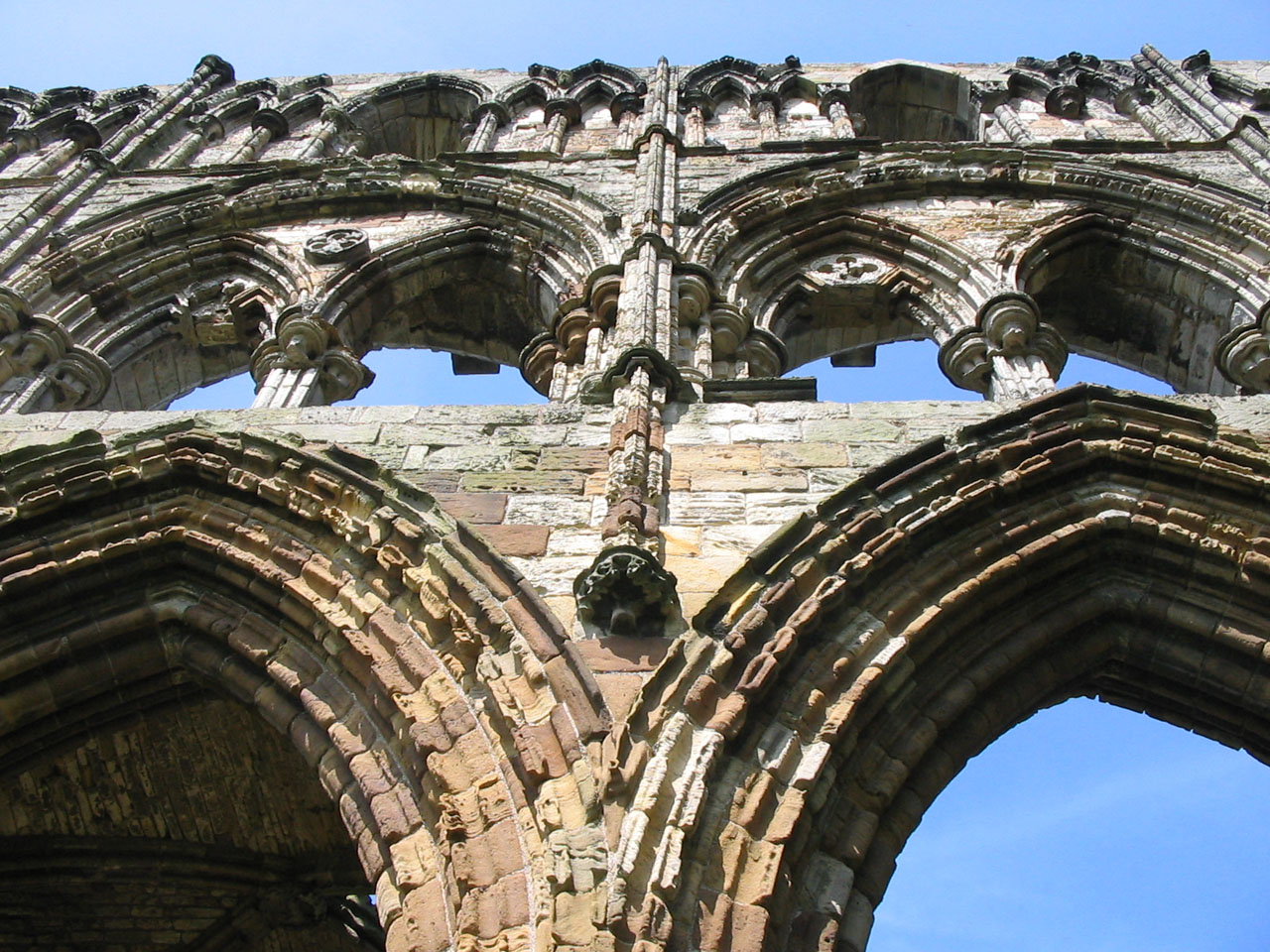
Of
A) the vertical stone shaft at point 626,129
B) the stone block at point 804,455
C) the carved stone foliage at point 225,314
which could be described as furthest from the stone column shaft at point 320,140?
the stone block at point 804,455

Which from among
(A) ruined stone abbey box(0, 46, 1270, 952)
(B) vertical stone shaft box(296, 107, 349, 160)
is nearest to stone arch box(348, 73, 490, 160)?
(B) vertical stone shaft box(296, 107, 349, 160)

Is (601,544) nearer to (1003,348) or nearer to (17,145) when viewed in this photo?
(1003,348)

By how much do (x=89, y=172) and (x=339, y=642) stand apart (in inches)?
323

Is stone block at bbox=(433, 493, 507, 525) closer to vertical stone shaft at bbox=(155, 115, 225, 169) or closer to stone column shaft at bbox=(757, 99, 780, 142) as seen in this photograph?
stone column shaft at bbox=(757, 99, 780, 142)

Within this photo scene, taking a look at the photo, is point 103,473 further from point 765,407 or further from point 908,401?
point 908,401

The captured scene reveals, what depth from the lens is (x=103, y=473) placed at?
5.86 m

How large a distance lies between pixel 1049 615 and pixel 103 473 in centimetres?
413

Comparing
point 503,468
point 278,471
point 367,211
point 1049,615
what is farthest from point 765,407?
point 367,211

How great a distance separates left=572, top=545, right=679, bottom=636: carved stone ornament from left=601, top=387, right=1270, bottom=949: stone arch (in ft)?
0.70

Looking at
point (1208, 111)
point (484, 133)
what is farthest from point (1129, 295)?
point (484, 133)

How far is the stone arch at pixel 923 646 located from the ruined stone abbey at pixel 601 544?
17 millimetres

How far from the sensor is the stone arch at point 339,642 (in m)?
4.07

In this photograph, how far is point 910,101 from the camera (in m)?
14.7

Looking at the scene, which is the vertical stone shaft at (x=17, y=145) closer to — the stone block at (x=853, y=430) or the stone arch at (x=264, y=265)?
the stone arch at (x=264, y=265)
